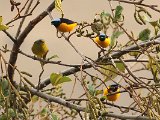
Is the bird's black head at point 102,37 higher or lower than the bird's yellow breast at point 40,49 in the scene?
higher


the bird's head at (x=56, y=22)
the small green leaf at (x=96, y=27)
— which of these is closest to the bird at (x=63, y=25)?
the bird's head at (x=56, y=22)

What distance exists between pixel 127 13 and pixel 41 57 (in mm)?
4368

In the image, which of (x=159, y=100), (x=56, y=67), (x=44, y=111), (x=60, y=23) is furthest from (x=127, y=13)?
(x=159, y=100)

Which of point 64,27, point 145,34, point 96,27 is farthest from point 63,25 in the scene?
point 145,34

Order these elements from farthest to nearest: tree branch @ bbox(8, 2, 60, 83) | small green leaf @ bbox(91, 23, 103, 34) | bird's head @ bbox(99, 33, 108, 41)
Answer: bird's head @ bbox(99, 33, 108, 41) → tree branch @ bbox(8, 2, 60, 83) → small green leaf @ bbox(91, 23, 103, 34)

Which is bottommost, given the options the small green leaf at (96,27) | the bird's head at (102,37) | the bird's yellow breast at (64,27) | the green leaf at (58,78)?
the green leaf at (58,78)

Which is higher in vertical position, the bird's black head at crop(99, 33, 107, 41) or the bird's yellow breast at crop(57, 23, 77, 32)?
the bird's black head at crop(99, 33, 107, 41)

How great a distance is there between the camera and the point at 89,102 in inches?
28.2

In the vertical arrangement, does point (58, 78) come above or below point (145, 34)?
below

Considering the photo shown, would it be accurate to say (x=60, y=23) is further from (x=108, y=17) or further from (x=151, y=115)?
(x=151, y=115)

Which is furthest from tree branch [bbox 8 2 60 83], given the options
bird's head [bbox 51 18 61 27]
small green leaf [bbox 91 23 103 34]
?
small green leaf [bbox 91 23 103 34]

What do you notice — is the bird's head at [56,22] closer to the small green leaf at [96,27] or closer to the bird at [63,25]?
the bird at [63,25]

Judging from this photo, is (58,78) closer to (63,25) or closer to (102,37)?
(63,25)

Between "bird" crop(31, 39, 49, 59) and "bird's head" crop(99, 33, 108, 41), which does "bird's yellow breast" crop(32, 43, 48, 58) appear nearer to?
"bird" crop(31, 39, 49, 59)
